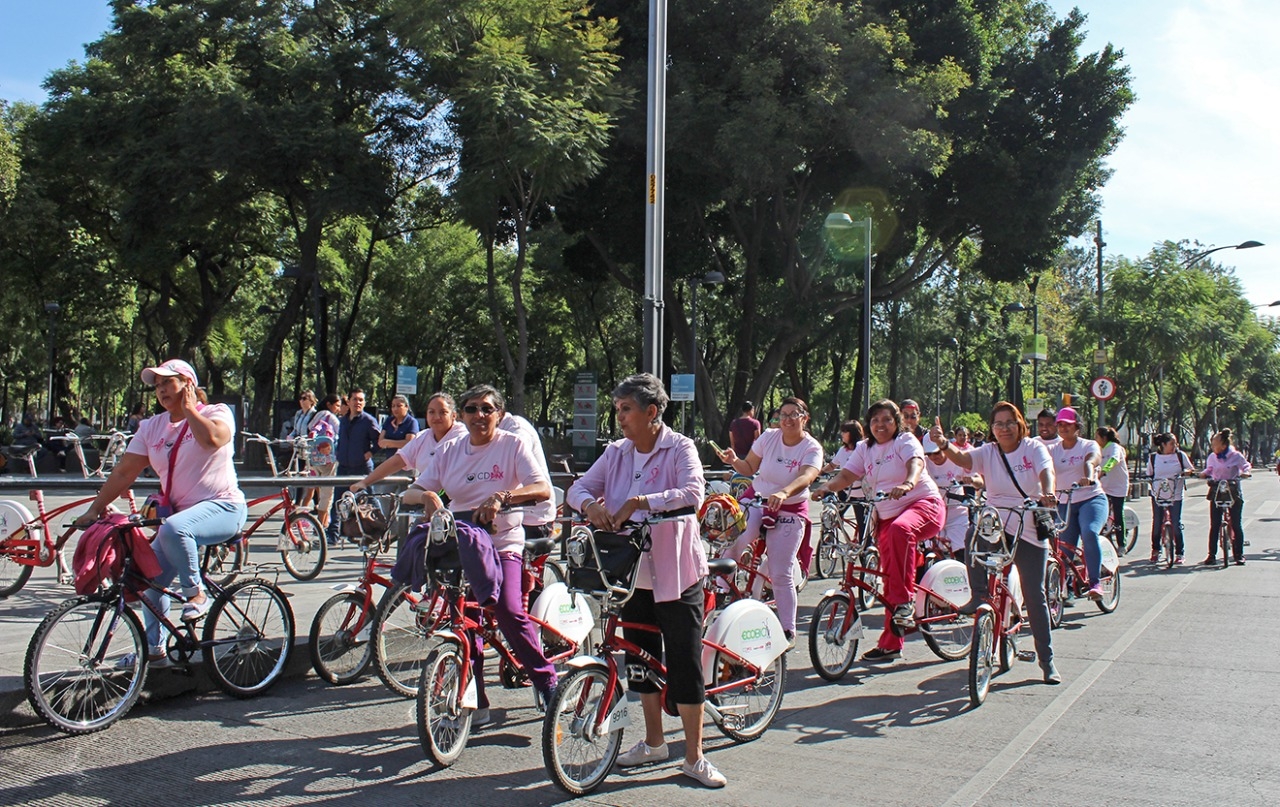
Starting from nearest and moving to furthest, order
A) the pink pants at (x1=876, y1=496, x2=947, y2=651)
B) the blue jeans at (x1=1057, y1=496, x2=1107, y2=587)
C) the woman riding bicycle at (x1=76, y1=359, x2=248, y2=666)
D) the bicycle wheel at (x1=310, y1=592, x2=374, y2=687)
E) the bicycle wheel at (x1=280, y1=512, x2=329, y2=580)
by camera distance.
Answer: the woman riding bicycle at (x1=76, y1=359, x2=248, y2=666), the bicycle wheel at (x1=310, y1=592, x2=374, y2=687), the pink pants at (x1=876, y1=496, x2=947, y2=651), the blue jeans at (x1=1057, y1=496, x2=1107, y2=587), the bicycle wheel at (x1=280, y1=512, x2=329, y2=580)

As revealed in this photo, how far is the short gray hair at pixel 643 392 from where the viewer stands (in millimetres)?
5066

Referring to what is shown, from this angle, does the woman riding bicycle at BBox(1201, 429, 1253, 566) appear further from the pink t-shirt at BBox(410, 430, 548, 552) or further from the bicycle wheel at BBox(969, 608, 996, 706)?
the pink t-shirt at BBox(410, 430, 548, 552)

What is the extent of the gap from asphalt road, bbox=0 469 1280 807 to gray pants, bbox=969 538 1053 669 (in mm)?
284

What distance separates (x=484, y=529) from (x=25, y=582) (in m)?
6.29

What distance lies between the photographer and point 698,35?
90.2 feet

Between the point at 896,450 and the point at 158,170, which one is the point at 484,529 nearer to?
the point at 896,450

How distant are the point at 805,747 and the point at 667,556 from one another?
1.57 meters

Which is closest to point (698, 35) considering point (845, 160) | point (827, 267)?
point (845, 160)

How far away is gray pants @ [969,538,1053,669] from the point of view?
24.7 ft

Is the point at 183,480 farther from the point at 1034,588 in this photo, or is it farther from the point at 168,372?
the point at 1034,588

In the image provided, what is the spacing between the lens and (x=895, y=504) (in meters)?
8.16

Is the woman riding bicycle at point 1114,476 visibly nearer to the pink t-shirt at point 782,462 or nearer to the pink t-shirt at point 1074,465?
the pink t-shirt at point 1074,465

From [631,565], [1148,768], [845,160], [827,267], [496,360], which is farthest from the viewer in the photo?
[496,360]

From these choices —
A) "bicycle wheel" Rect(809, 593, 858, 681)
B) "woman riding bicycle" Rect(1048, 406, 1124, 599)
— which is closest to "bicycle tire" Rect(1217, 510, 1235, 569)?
"woman riding bicycle" Rect(1048, 406, 1124, 599)
